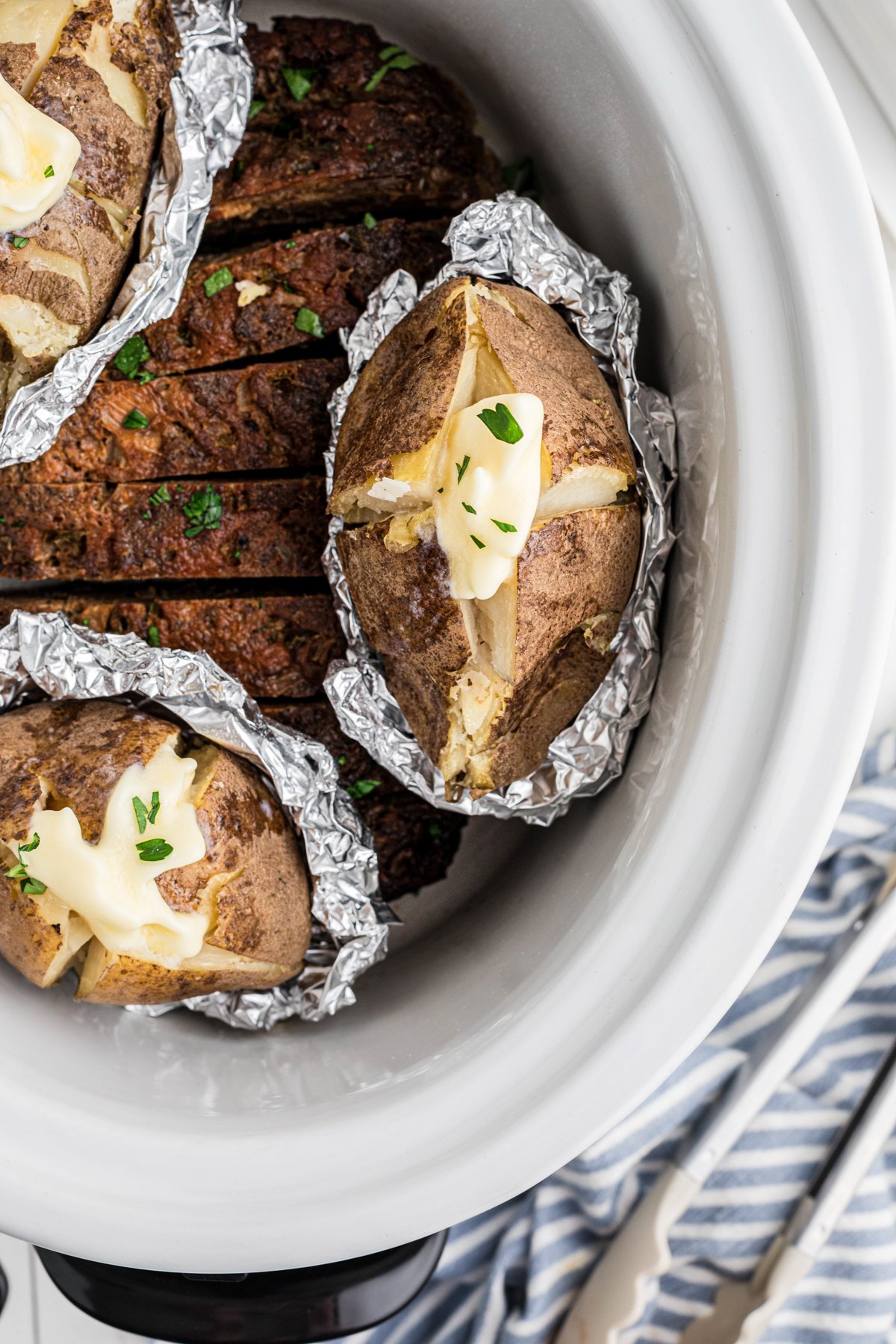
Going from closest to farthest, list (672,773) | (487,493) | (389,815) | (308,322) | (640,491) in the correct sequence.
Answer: (487,493) < (672,773) < (640,491) < (308,322) < (389,815)

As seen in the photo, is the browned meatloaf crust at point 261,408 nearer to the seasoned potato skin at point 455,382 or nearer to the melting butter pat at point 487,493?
the seasoned potato skin at point 455,382

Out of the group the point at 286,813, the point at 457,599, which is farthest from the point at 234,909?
the point at 457,599

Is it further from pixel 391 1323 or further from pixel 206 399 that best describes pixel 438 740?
pixel 391 1323

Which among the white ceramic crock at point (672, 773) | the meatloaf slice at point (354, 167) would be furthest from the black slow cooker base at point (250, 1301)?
the meatloaf slice at point (354, 167)

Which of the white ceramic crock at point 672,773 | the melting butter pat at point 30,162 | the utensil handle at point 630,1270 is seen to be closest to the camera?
the white ceramic crock at point 672,773


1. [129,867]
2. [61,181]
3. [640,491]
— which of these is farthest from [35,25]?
[129,867]

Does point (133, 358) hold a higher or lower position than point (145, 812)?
higher

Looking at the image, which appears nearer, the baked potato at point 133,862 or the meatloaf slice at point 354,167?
the baked potato at point 133,862

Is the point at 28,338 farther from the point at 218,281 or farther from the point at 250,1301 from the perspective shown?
the point at 250,1301
